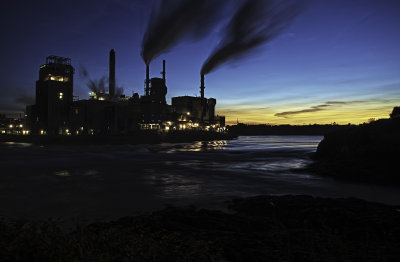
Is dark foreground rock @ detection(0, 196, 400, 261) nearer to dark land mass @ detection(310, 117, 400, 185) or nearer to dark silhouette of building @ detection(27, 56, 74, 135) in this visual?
dark land mass @ detection(310, 117, 400, 185)

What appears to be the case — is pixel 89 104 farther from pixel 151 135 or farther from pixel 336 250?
pixel 336 250

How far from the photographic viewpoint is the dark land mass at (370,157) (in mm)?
17562

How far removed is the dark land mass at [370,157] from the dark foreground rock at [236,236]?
8.46m

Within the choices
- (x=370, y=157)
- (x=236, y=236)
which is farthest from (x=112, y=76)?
(x=236, y=236)

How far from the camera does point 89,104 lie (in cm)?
7044

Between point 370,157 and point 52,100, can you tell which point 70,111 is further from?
point 370,157

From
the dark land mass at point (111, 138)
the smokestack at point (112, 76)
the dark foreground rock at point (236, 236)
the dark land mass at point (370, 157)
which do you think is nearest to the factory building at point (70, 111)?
the smokestack at point (112, 76)

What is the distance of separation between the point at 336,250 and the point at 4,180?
76.1ft

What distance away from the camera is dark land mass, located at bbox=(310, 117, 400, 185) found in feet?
57.6

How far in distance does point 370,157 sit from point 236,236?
18633 millimetres

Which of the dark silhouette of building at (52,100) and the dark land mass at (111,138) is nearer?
the dark land mass at (111,138)

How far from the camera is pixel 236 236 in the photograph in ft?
23.1

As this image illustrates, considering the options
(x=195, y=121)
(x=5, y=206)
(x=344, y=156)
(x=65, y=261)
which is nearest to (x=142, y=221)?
(x=65, y=261)

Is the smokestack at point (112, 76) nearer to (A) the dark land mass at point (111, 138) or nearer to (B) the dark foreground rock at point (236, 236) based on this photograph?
(A) the dark land mass at point (111, 138)
